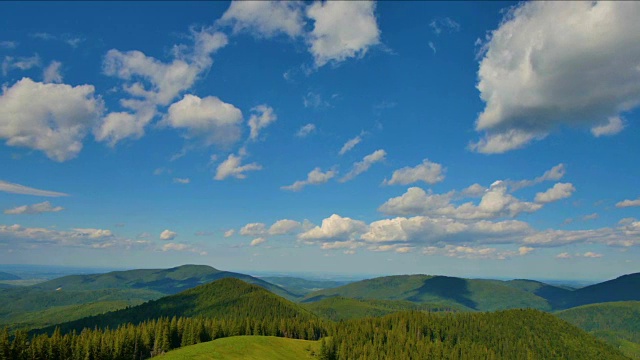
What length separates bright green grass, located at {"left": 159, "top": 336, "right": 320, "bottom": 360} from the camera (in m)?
132

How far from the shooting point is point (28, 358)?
11494 centimetres

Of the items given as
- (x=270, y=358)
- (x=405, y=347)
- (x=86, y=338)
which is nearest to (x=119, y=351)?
(x=86, y=338)

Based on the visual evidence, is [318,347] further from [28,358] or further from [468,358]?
[28,358]

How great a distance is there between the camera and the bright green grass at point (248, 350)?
132 meters

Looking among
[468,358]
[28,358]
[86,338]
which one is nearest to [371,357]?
[468,358]

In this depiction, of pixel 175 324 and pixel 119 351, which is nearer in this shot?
pixel 119 351

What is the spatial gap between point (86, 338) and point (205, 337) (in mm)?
51632

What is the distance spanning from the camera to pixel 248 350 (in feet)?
482

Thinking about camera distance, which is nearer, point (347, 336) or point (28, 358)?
point (28, 358)

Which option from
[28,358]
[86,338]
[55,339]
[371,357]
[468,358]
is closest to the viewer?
[28,358]

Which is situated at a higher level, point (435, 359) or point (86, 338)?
point (86, 338)

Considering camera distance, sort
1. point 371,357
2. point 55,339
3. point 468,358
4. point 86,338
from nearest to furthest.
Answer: point 55,339
point 86,338
point 371,357
point 468,358

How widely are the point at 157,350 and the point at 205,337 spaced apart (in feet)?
81.0

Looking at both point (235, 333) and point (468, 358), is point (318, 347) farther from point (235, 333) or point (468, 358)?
point (468, 358)
